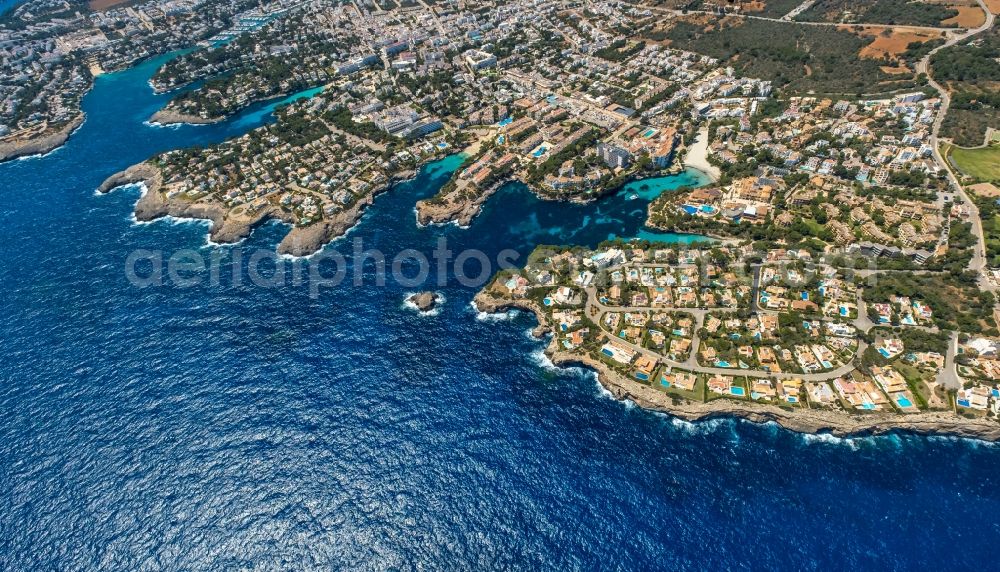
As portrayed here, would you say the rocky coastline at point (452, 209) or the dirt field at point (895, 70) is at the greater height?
the dirt field at point (895, 70)

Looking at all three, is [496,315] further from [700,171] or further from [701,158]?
[701,158]

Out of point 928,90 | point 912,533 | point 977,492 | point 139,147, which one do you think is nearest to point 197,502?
point 912,533

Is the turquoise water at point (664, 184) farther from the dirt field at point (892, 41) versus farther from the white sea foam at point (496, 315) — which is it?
the dirt field at point (892, 41)

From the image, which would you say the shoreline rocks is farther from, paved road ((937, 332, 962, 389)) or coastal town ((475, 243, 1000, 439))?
paved road ((937, 332, 962, 389))

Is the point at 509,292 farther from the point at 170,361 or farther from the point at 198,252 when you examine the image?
the point at 198,252

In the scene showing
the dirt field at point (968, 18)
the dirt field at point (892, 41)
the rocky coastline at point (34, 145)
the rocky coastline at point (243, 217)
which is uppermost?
the dirt field at point (968, 18)

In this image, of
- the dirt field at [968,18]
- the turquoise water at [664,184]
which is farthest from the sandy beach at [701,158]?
the dirt field at [968,18]
